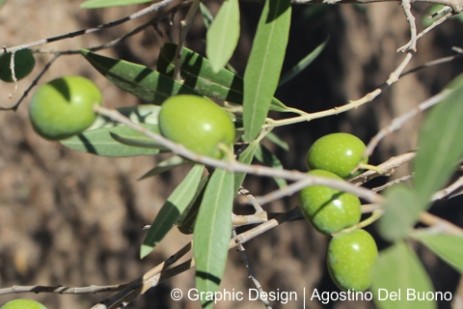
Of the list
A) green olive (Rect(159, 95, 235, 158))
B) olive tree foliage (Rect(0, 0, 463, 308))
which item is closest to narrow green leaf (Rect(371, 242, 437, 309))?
olive tree foliage (Rect(0, 0, 463, 308))

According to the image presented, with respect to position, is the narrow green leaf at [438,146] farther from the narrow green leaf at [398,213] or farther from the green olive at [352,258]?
the green olive at [352,258]

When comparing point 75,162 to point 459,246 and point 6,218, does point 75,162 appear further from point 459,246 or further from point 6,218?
point 459,246

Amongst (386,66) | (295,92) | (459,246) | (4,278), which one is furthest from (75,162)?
(459,246)

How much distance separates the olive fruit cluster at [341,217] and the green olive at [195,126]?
21 cm

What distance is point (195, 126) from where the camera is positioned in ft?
2.88

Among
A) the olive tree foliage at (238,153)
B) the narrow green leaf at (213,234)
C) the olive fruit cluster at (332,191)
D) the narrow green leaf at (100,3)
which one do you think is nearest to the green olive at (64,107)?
the olive tree foliage at (238,153)

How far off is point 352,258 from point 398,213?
0.39 m

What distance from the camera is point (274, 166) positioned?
1.76 metres

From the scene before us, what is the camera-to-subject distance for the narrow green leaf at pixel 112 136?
40.7 inches

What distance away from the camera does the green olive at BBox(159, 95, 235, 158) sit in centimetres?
88

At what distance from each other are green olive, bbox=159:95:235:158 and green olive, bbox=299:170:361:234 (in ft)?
0.67

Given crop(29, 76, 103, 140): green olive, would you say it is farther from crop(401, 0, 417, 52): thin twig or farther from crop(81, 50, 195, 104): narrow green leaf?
crop(401, 0, 417, 52): thin twig

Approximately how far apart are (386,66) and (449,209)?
0.68 metres

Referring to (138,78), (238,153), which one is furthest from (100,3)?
(238,153)
